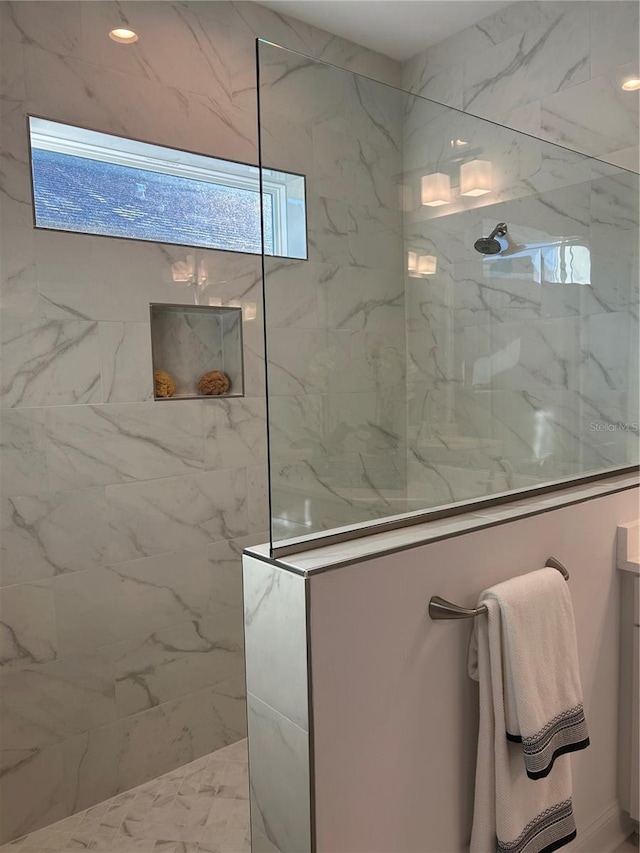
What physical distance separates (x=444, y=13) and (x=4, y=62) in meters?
1.70

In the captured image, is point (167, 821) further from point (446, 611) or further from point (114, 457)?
point (446, 611)

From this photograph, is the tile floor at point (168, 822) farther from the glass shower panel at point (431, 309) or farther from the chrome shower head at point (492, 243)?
the chrome shower head at point (492, 243)

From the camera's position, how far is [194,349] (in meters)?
2.53

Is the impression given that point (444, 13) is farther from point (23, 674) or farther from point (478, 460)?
point (23, 674)

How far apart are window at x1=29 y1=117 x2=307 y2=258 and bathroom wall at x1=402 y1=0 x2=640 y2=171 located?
3.40ft

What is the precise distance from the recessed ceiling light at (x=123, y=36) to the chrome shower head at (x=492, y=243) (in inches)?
57.8

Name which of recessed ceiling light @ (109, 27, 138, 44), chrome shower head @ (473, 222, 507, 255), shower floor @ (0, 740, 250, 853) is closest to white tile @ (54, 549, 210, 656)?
shower floor @ (0, 740, 250, 853)

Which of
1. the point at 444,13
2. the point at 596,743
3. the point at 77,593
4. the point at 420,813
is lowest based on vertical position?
the point at 596,743

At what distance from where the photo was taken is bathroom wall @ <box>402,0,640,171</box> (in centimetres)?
223

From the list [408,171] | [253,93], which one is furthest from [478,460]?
[253,93]

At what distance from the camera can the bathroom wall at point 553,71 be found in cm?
223

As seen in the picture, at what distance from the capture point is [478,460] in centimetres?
160

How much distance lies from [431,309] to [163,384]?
122 cm

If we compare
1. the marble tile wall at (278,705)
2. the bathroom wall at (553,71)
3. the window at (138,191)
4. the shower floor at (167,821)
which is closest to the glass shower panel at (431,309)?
the marble tile wall at (278,705)
